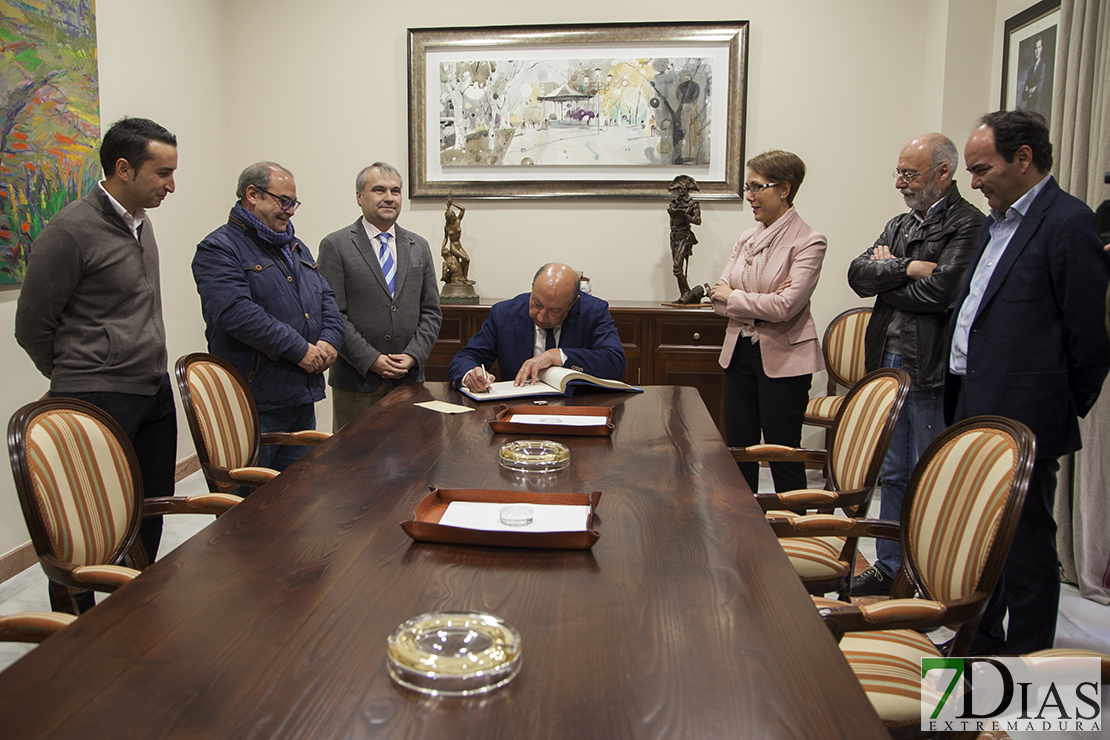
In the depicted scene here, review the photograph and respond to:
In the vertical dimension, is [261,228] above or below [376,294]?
above

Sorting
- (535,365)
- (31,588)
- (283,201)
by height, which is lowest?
(31,588)

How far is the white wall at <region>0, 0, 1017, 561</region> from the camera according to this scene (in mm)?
4375

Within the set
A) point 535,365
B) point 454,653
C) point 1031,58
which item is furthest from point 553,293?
point 1031,58

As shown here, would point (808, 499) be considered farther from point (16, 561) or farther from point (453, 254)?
point (16, 561)

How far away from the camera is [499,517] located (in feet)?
4.96

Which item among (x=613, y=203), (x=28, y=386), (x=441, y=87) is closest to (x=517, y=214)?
(x=613, y=203)

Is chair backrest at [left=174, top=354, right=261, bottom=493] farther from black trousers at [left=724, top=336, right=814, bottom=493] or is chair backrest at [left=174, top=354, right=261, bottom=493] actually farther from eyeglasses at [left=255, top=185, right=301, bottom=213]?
black trousers at [left=724, top=336, right=814, bottom=493]

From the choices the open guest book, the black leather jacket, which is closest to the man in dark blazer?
the black leather jacket

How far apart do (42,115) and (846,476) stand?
133 inches

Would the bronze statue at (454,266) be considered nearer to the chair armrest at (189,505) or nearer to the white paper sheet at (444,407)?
the white paper sheet at (444,407)

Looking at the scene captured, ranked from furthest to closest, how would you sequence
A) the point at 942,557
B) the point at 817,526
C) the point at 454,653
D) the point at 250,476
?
1. the point at 250,476
2. the point at 817,526
3. the point at 942,557
4. the point at 454,653

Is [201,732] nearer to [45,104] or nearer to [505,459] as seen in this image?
[505,459]

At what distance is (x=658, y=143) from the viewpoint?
4695 millimetres

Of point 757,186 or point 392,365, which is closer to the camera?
point 757,186
